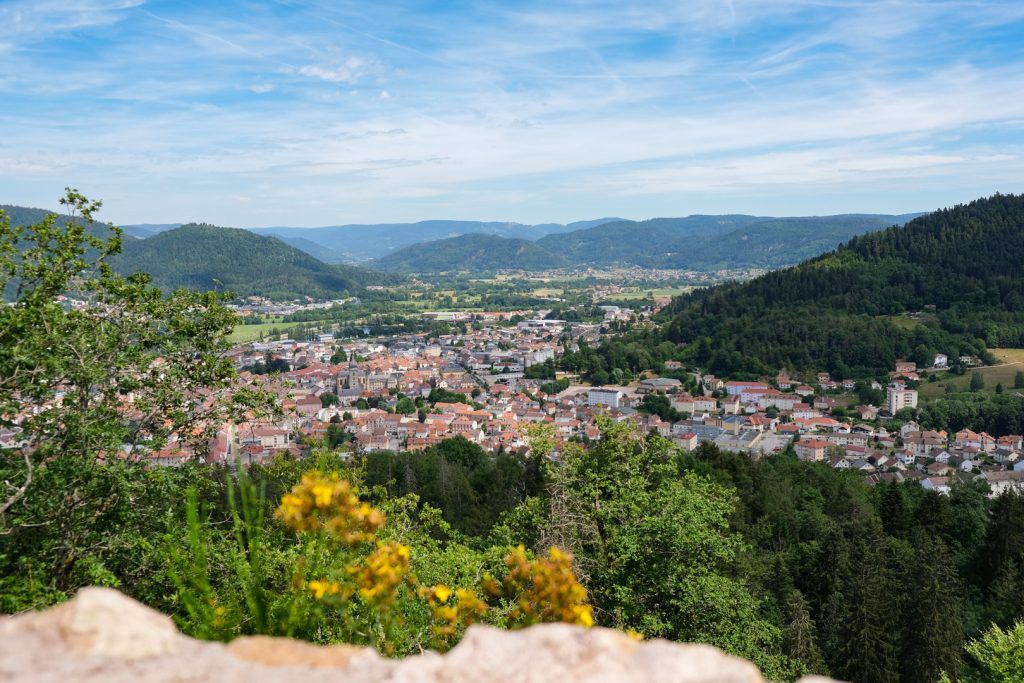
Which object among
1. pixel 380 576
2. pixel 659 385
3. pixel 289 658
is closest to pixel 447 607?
pixel 380 576

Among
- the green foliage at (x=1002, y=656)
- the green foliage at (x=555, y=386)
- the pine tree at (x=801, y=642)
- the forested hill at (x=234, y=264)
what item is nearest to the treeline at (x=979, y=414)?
the green foliage at (x=555, y=386)

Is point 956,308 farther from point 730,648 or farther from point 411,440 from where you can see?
point 730,648

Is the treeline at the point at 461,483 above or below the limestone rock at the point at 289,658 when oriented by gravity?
below

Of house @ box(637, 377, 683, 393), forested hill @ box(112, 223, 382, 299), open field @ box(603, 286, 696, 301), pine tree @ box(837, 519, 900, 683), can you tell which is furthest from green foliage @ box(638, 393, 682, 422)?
forested hill @ box(112, 223, 382, 299)

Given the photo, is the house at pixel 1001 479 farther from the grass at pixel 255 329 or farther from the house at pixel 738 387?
the grass at pixel 255 329

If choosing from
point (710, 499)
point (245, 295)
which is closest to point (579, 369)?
point (710, 499)

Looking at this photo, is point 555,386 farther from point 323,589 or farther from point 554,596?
point 323,589

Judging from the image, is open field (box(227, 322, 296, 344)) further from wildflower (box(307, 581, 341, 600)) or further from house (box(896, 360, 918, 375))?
wildflower (box(307, 581, 341, 600))
